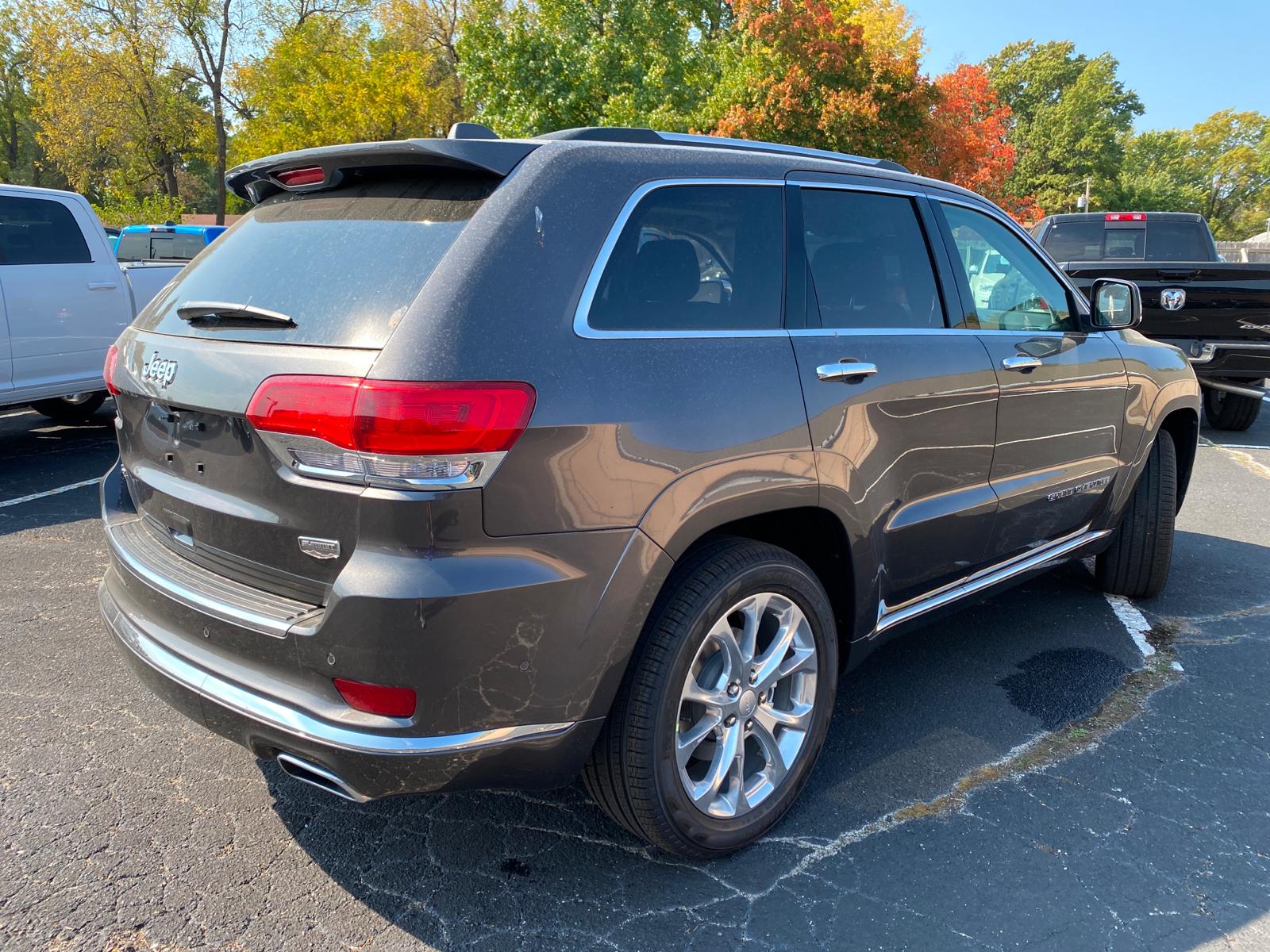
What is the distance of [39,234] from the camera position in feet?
23.4

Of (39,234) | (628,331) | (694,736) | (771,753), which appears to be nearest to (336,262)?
(628,331)

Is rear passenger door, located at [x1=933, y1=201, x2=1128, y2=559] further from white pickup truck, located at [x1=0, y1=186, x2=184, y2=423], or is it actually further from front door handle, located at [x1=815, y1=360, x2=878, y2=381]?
white pickup truck, located at [x1=0, y1=186, x2=184, y2=423]

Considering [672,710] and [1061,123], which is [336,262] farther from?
[1061,123]

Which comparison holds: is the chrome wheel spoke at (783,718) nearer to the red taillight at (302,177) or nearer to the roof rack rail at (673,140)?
the roof rack rail at (673,140)

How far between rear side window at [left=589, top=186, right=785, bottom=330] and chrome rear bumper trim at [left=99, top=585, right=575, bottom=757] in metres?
0.95

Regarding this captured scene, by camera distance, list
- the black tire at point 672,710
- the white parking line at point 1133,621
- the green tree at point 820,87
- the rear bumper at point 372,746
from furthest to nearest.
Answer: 1. the green tree at point 820,87
2. the white parking line at point 1133,621
3. the black tire at point 672,710
4. the rear bumper at point 372,746

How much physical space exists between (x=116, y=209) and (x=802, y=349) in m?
33.5

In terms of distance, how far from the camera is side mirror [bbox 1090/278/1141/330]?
4020 mm

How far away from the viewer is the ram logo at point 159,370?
8.05 feet

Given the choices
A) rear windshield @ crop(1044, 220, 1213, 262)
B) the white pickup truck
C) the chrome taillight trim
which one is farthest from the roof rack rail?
rear windshield @ crop(1044, 220, 1213, 262)

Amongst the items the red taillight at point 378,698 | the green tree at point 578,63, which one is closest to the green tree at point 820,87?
the green tree at point 578,63

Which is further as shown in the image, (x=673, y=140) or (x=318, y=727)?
(x=673, y=140)

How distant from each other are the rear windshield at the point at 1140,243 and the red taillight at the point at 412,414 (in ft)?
31.9

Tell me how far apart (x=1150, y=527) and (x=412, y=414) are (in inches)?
154
